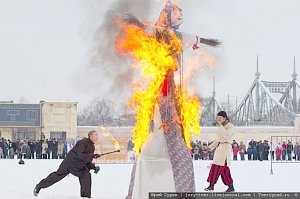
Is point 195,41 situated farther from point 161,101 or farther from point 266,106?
point 266,106

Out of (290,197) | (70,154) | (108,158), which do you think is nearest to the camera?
(290,197)

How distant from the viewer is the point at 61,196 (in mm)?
11898

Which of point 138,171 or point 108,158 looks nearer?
point 138,171

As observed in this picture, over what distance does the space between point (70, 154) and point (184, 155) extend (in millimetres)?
3058

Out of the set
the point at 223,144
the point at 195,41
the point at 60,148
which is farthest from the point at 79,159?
the point at 60,148

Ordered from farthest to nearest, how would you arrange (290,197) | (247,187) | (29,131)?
1. (29,131)
2. (247,187)
3. (290,197)

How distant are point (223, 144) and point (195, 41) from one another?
11.6 ft

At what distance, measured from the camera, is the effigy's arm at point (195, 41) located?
9383mm

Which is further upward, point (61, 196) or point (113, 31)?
point (113, 31)

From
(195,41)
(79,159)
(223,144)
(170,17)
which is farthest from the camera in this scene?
(223,144)

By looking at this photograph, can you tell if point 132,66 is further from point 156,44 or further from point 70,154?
point 70,154

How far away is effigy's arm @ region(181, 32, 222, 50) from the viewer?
9.38 m

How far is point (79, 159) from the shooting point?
11.6m

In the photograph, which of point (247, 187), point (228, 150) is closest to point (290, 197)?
point (228, 150)
